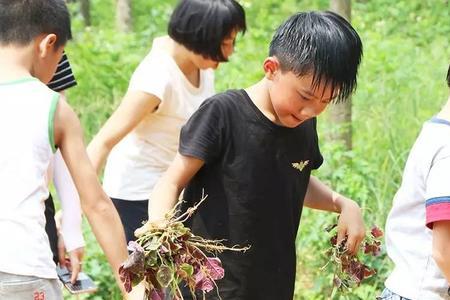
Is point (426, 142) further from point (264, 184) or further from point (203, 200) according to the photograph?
point (203, 200)

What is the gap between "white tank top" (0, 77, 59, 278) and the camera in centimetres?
229

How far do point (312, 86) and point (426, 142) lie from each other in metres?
0.35

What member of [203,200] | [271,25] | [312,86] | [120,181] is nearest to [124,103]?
[120,181]

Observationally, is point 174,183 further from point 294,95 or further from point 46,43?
point 46,43

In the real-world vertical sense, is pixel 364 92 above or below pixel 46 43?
above

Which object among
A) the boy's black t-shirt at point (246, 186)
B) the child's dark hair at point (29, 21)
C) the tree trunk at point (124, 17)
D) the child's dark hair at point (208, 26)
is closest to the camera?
the child's dark hair at point (29, 21)

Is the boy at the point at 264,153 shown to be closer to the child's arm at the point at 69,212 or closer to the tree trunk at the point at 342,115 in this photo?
the child's arm at the point at 69,212

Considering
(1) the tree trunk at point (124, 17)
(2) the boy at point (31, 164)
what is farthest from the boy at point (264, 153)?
(1) the tree trunk at point (124, 17)

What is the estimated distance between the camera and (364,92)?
20.9 feet

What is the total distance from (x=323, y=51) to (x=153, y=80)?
3.71 feet

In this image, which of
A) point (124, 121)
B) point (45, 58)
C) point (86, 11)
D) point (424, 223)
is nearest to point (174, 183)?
point (45, 58)

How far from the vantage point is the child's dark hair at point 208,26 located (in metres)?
3.63

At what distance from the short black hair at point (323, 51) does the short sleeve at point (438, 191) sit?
36cm

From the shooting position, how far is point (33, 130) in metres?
→ 2.30
